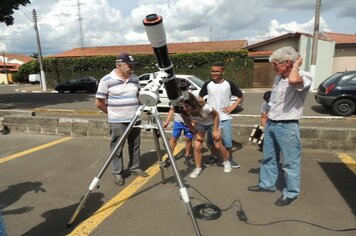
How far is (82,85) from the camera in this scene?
23.7m

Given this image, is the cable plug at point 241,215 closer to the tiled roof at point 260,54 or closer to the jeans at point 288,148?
the jeans at point 288,148

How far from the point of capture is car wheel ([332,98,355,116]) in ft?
32.4

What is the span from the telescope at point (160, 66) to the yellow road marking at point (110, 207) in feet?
4.91

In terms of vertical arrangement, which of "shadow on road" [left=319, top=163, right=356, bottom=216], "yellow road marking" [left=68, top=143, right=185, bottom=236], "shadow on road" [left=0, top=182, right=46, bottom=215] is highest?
"shadow on road" [left=319, top=163, right=356, bottom=216]

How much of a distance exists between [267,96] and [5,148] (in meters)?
5.63

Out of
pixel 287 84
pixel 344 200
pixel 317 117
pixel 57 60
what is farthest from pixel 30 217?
pixel 57 60

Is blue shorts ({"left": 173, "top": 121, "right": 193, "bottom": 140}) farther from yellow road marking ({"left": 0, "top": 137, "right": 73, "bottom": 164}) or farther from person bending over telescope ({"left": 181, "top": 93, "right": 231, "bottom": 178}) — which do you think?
yellow road marking ({"left": 0, "top": 137, "right": 73, "bottom": 164})

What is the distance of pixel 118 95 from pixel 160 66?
1.64 m

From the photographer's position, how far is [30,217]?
11.7 feet

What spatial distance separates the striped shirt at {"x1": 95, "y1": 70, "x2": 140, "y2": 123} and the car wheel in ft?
26.5

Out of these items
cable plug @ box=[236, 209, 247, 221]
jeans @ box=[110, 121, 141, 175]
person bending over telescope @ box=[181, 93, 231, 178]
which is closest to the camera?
cable plug @ box=[236, 209, 247, 221]

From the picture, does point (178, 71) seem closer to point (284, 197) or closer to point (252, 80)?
point (252, 80)

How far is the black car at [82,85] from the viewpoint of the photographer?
2331 cm

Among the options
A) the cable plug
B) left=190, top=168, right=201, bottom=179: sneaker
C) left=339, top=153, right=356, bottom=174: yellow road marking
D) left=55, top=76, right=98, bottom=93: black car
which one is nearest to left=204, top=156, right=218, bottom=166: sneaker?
left=190, top=168, right=201, bottom=179: sneaker
